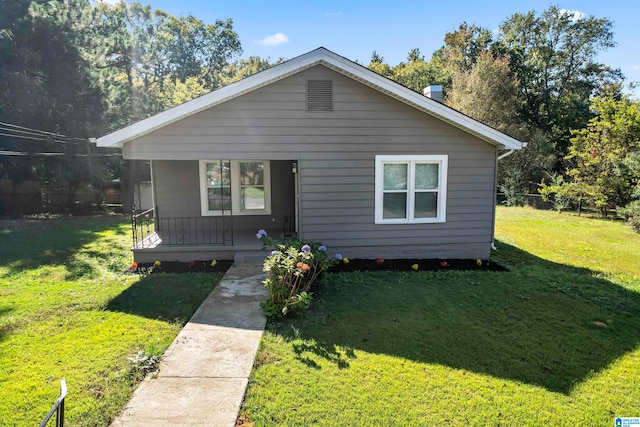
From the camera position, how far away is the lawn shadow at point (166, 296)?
17.5 feet

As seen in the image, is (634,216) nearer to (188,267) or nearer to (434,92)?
(434,92)

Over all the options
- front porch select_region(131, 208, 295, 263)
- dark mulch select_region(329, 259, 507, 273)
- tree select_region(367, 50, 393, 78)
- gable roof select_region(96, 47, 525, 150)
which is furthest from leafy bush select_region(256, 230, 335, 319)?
tree select_region(367, 50, 393, 78)

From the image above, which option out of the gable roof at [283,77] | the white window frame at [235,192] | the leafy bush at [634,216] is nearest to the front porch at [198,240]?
the white window frame at [235,192]

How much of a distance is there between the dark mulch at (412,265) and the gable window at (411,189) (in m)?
0.87

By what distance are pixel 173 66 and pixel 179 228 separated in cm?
3179

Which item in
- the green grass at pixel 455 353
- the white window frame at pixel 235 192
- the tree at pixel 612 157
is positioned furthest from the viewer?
the tree at pixel 612 157

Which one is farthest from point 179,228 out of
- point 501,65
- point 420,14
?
point 501,65

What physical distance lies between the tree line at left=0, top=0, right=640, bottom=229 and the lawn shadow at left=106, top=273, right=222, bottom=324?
6.12 m

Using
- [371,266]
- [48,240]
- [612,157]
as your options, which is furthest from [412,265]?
[612,157]

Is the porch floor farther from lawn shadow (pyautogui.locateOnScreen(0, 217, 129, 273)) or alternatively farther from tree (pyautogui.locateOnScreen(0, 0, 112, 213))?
tree (pyautogui.locateOnScreen(0, 0, 112, 213))

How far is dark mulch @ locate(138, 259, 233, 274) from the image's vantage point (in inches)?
296

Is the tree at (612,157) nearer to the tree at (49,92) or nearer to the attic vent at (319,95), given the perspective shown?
the attic vent at (319,95)

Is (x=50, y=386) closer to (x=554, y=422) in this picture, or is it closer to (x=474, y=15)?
(x=554, y=422)

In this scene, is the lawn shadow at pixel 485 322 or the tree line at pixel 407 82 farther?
the tree line at pixel 407 82
